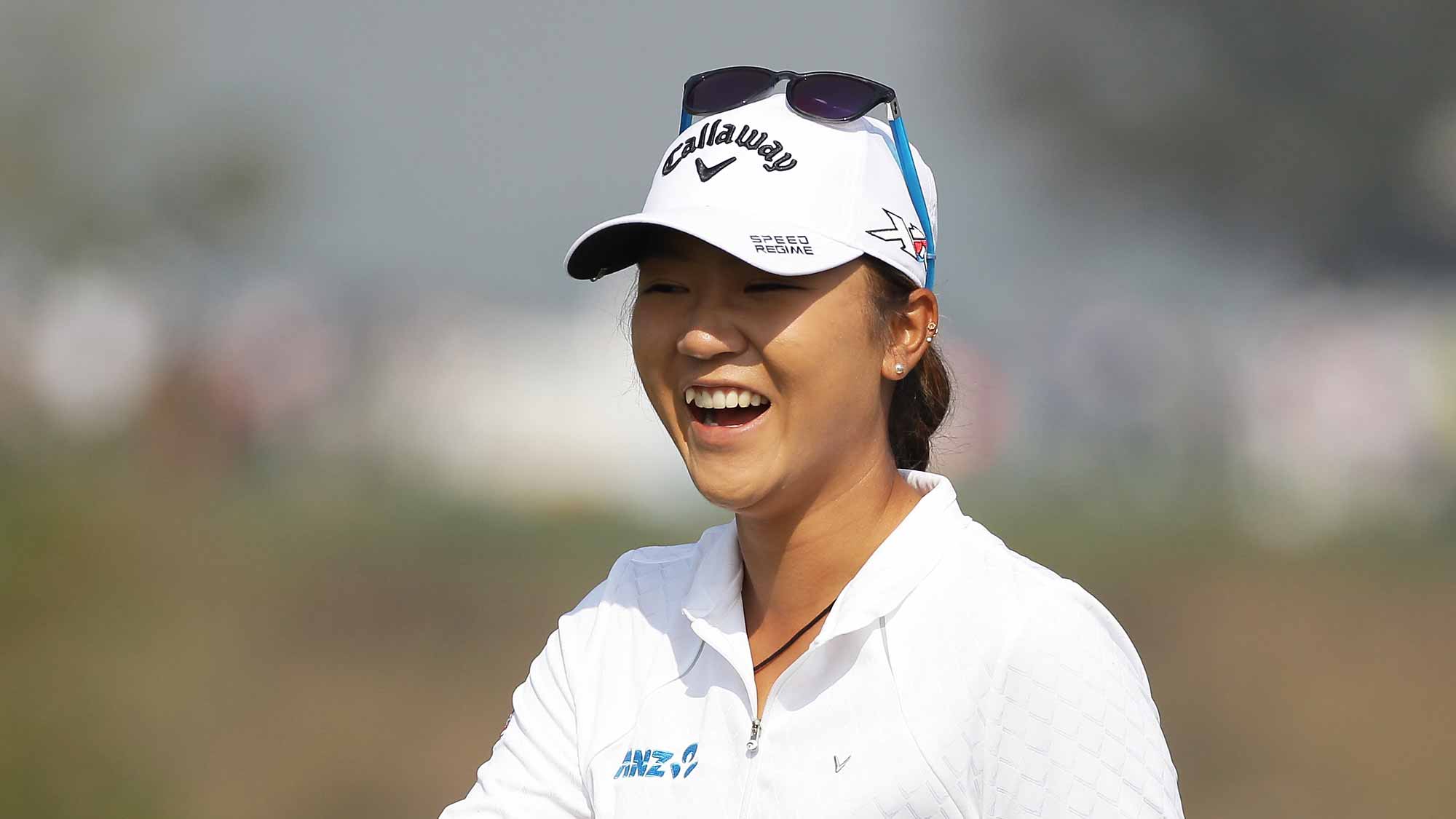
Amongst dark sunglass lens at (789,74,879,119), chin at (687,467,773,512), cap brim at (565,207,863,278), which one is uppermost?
dark sunglass lens at (789,74,879,119)

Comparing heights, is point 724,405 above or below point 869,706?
above

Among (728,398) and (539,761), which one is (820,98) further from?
(539,761)

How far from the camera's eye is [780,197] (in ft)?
5.06

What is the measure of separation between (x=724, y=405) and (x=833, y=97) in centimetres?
40

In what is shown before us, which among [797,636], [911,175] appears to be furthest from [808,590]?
[911,175]

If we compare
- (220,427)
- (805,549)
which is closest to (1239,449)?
(220,427)

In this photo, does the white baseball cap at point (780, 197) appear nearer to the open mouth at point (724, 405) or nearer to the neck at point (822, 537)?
A: the open mouth at point (724, 405)

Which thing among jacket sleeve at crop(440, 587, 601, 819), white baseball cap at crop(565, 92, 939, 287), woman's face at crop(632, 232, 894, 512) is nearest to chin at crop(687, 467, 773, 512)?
woman's face at crop(632, 232, 894, 512)

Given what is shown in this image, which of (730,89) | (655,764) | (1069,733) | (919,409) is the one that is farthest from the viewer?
(919,409)

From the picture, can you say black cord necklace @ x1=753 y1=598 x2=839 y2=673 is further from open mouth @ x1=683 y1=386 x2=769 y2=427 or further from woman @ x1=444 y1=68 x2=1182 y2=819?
open mouth @ x1=683 y1=386 x2=769 y2=427

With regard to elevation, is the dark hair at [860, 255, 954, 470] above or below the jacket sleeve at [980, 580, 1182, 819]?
above

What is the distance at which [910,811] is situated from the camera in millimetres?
1404

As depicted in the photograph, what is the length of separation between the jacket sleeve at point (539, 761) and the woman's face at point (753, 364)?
0.38 metres

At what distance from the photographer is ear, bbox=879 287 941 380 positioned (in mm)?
1646
